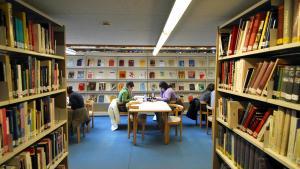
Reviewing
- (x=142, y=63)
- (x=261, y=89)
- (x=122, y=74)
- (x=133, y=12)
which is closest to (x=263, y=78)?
(x=261, y=89)

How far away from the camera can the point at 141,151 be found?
407 cm

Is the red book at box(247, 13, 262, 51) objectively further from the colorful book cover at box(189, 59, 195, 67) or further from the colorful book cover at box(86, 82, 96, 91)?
the colorful book cover at box(86, 82, 96, 91)

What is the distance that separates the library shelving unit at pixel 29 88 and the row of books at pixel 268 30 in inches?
75.4

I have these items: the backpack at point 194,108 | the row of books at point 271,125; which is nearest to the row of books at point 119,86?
the backpack at point 194,108

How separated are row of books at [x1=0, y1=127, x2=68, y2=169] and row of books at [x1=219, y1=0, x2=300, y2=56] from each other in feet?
7.02

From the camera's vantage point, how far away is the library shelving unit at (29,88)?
146cm

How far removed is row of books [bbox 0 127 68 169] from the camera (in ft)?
5.34

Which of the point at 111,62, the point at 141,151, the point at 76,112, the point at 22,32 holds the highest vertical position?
the point at 111,62

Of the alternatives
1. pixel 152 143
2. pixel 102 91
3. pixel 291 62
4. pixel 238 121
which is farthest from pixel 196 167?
pixel 102 91

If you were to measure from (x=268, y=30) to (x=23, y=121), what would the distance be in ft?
6.83

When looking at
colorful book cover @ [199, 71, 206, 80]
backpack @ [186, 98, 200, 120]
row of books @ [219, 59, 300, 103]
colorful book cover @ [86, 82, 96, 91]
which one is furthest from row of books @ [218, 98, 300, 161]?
colorful book cover @ [86, 82, 96, 91]

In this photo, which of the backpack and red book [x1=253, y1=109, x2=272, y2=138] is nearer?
red book [x1=253, y1=109, x2=272, y2=138]

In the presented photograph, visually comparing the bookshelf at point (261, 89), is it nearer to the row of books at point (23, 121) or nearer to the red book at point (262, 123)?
the red book at point (262, 123)

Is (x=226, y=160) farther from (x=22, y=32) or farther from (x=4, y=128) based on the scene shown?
(x=22, y=32)
